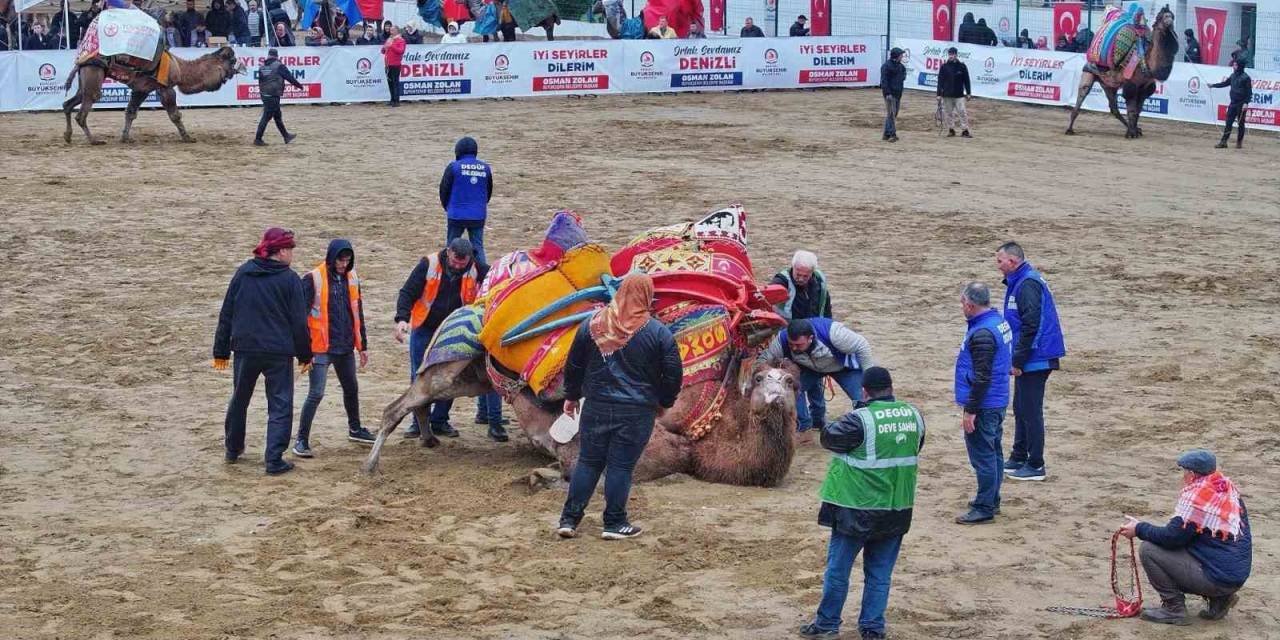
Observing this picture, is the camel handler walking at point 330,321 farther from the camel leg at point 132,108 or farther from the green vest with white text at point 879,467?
the camel leg at point 132,108

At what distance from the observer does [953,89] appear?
28.5 meters

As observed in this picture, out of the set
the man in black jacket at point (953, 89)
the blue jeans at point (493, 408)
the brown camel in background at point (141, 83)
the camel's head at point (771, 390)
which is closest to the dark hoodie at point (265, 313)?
the blue jeans at point (493, 408)

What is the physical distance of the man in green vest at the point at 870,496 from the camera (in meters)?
7.98

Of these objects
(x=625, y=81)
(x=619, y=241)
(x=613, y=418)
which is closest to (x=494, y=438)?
(x=613, y=418)

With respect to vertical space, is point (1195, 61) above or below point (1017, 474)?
above

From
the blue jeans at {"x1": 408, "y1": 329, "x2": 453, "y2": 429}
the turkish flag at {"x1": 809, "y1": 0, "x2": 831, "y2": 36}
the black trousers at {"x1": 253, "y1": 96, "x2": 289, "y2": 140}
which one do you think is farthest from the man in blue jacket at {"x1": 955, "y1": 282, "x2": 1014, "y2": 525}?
the turkish flag at {"x1": 809, "y1": 0, "x2": 831, "y2": 36}

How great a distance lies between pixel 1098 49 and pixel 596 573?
2322cm

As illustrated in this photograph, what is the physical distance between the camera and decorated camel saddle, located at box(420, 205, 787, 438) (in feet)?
34.3

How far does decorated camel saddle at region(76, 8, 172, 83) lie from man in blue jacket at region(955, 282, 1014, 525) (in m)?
19.4

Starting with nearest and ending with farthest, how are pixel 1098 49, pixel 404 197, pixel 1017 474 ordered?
pixel 1017 474
pixel 404 197
pixel 1098 49

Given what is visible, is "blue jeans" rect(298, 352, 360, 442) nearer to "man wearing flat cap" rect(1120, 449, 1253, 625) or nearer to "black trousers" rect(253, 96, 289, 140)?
"man wearing flat cap" rect(1120, 449, 1253, 625)

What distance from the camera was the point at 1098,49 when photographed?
29688mm

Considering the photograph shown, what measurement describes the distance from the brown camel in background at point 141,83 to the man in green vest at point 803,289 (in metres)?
17.4

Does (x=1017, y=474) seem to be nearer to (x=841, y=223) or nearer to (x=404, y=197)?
(x=841, y=223)
